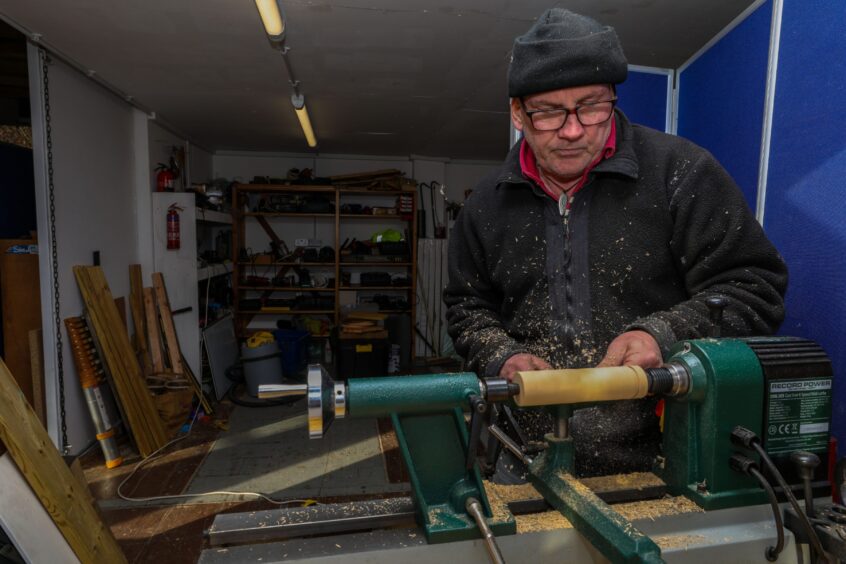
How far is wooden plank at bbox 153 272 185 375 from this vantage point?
4117mm

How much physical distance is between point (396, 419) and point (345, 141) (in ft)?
16.5

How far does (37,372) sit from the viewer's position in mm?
2939

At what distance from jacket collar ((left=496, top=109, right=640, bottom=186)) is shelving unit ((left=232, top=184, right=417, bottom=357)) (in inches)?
176

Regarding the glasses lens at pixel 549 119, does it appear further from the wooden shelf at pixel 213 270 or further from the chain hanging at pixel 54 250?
the wooden shelf at pixel 213 270

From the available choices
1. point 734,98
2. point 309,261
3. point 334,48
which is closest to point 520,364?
point 734,98

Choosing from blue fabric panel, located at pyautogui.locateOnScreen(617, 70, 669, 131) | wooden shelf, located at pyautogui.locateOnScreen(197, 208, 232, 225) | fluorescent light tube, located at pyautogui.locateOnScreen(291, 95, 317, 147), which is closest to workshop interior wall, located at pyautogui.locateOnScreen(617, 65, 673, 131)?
blue fabric panel, located at pyautogui.locateOnScreen(617, 70, 669, 131)

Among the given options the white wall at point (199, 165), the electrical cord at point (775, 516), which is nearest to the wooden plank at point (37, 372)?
the white wall at point (199, 165)

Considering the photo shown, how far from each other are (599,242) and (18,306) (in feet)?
11.1

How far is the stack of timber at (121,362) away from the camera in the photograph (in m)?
3.21

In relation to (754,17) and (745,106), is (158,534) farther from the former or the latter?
(754,17)

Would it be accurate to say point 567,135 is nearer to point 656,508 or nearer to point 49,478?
point 656,508

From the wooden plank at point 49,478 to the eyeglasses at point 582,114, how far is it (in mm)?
1738

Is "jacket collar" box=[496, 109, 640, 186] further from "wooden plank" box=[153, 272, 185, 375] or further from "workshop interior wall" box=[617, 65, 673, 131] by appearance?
"wooden plank" box=[153, 272, 185, 375]

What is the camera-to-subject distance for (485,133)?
15.9 ft
